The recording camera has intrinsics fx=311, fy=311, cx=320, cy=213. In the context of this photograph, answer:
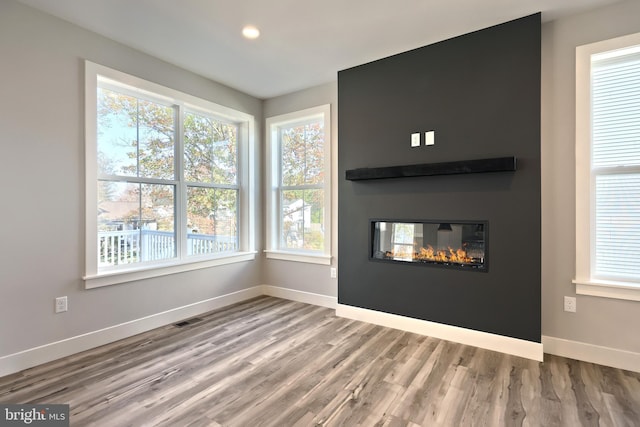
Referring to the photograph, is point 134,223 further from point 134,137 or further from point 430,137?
point 430,137

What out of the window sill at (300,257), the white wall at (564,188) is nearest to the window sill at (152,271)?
the window sill at (300,257)

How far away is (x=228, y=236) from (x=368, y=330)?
217cm

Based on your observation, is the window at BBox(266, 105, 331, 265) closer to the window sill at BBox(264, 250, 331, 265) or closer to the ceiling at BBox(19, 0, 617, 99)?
the window sill at BBox(264, 250, 331, 265)

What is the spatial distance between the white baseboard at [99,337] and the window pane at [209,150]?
150cm

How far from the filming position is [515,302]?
259 centimetres

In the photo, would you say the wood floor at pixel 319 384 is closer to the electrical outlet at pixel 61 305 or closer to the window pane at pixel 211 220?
the electrical outlet at pixel 61 305

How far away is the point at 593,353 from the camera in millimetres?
2449

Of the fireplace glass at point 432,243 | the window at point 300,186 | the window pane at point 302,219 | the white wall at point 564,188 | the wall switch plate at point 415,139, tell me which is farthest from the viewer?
the window pane at point 302,219

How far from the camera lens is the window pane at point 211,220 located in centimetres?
368

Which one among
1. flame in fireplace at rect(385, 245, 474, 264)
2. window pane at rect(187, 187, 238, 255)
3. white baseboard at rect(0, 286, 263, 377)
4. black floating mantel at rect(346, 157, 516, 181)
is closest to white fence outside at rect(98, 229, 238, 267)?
window pane at rect(187, 187, 238, 255)

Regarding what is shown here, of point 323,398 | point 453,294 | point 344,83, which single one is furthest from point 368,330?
point 344,83

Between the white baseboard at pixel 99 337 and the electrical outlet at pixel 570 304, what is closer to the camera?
the white baseboard at pixel 99 337

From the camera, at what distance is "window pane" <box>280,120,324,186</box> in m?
4.03

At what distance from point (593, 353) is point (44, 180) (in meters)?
4.55
